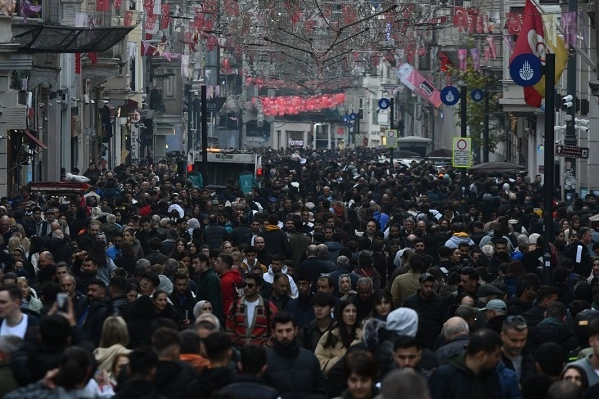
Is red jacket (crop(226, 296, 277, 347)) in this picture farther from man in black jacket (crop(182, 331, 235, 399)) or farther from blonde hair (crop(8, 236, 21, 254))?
blonde hair (crop(8, 236, 21, 254))

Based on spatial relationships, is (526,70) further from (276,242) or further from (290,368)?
(290,368)

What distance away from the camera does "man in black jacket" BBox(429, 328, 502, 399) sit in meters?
10.8

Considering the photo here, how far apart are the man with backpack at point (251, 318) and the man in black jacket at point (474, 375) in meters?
4.53

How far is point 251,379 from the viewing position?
405 inches

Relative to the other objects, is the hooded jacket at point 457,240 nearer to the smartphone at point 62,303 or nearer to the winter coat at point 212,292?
the winter coat at point 212,292

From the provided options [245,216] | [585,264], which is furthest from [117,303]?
[245,216]

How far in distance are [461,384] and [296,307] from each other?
18.6ft

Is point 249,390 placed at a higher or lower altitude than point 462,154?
lower

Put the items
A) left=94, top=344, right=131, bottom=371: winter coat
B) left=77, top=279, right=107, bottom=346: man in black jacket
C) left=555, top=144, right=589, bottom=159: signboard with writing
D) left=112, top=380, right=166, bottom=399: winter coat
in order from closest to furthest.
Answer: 1. left=112, top=380, right=166, bottom=399: winter coat
2. left=94, top=344, right=131, bottom=371: winter coat
3. left=77, top=279, right=107, bottom=346: man in black jacket
4. left=555, top=144, right=589, bottom=159: signboard with writing

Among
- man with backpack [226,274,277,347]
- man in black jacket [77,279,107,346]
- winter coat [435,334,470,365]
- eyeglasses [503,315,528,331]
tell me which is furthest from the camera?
man with backpack [226,274,277,347]

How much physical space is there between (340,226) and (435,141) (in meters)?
81.0

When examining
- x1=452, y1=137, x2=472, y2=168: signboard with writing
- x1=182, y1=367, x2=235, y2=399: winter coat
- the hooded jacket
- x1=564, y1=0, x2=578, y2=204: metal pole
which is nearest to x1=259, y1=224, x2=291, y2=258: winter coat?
the hooded jacket

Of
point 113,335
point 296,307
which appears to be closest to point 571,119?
point 296,307

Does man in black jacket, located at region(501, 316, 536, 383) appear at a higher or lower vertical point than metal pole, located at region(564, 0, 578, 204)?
lower
